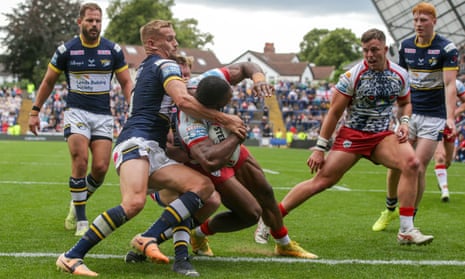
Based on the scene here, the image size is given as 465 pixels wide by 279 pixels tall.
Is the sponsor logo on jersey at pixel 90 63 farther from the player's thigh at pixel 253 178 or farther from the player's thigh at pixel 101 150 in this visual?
the player's thigh at pixel 253 178

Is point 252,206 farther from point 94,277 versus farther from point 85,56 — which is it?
point 85,56

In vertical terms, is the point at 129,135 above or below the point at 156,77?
below

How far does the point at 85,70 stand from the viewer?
310 inches

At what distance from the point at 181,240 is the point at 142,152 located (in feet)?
2.47

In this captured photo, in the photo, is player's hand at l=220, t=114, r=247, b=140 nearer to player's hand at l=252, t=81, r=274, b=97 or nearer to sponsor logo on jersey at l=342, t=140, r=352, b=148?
player's hand at l=252, t=81, r=274, b=97

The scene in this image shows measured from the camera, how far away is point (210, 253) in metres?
6.42

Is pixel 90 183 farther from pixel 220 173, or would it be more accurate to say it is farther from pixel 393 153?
pixel 393 153

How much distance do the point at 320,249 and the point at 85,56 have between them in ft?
10.8

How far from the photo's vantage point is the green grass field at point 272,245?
5.62 metres

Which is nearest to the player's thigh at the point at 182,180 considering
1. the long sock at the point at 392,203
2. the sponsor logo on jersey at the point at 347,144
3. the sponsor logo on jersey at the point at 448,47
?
the sponsor logo on jersey at the point at 347,144

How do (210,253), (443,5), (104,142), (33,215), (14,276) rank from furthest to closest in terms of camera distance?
(443,5), (33,215), (104,142), (210,253), (14,276)

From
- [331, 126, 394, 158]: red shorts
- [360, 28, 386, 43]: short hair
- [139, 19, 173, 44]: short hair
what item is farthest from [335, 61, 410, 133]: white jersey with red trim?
[139, 19, 173, 44]: short hair

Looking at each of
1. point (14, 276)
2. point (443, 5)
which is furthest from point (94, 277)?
point (443, 5)

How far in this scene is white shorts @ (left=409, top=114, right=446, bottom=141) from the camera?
8.55 meters
